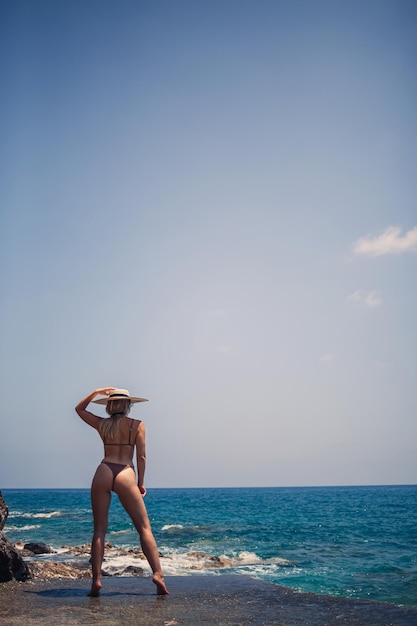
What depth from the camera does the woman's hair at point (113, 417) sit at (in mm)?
6379

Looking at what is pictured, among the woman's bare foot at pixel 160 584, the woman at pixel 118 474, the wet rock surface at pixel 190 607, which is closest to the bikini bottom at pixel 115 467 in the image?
the woman at pixel 118 474

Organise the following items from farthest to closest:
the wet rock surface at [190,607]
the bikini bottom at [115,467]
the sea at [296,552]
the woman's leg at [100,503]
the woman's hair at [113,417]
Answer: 1. the sea at [296,552]
2. the woman's hair at [113,417]
3. the bikini bottom at [115,467]
4. the woman's leg at [100,503]
5. the wet rock surface at [190,607]

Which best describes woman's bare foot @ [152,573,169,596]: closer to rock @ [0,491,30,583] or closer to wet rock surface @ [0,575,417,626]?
wet rock surface @ [0,575,417,626]

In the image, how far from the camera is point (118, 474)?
20.4ft

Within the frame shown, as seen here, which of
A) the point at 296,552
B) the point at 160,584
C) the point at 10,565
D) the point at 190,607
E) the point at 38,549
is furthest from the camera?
the point at 296,552

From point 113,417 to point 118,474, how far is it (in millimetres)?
661

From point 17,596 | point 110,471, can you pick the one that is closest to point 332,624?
point 110,471

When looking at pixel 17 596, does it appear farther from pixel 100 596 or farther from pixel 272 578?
pixel 272 578

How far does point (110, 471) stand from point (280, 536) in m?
25.0

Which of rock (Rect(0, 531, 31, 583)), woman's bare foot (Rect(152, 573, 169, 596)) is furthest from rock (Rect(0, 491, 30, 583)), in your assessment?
woman's bare foot (Rect(152, 573, 169, 596))

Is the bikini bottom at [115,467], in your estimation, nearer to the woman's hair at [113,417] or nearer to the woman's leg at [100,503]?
the woman's leg at [100,503]

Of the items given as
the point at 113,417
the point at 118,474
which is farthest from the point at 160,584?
the point at 113,417

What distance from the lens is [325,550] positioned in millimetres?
22500

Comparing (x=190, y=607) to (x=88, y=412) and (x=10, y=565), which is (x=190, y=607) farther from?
(x=10, y=565)
